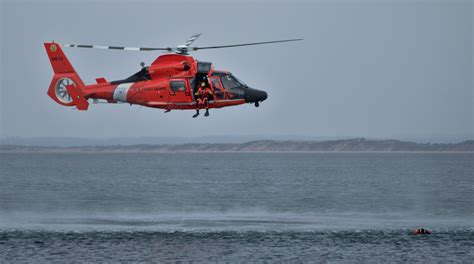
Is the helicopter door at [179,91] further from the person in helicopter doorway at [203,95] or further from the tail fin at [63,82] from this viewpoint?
the tail fin at [63,82]

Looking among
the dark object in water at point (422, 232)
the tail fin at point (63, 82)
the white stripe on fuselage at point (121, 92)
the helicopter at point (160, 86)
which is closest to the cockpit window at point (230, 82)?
the helicopter at point (160, 86)

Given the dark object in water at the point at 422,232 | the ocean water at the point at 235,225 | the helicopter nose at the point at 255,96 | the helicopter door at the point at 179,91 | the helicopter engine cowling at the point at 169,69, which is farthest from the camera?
the dark object in water at the point at 422,232

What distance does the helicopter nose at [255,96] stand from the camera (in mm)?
39031

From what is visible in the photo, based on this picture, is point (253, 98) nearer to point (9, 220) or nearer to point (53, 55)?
point (53, 55)

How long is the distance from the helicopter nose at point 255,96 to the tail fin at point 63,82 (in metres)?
7.84

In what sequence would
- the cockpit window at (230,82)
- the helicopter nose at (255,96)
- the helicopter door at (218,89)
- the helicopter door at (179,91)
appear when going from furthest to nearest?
the cockpit window at (230,82), the helicopter door at (218,89), the helicopter nose at (255,96), the helicopter door at (179,91)

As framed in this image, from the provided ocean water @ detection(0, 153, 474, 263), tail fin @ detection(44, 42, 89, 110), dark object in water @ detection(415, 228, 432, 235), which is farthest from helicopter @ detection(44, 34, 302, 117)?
dark object in water @ detection(415, 228, 432, 235)

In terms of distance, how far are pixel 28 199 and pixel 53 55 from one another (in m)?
74.8

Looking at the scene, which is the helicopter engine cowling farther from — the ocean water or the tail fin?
the ocean water

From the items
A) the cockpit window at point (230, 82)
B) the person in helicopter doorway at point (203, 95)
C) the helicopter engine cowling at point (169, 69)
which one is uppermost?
the helicopter engine cowling at point (169, 69)

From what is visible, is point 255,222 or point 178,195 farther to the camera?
point 178,195

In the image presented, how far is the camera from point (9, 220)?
267 feet

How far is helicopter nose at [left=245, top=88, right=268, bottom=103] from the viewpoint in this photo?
3903 cm

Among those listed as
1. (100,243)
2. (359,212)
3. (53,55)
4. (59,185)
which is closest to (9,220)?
(100,243)
